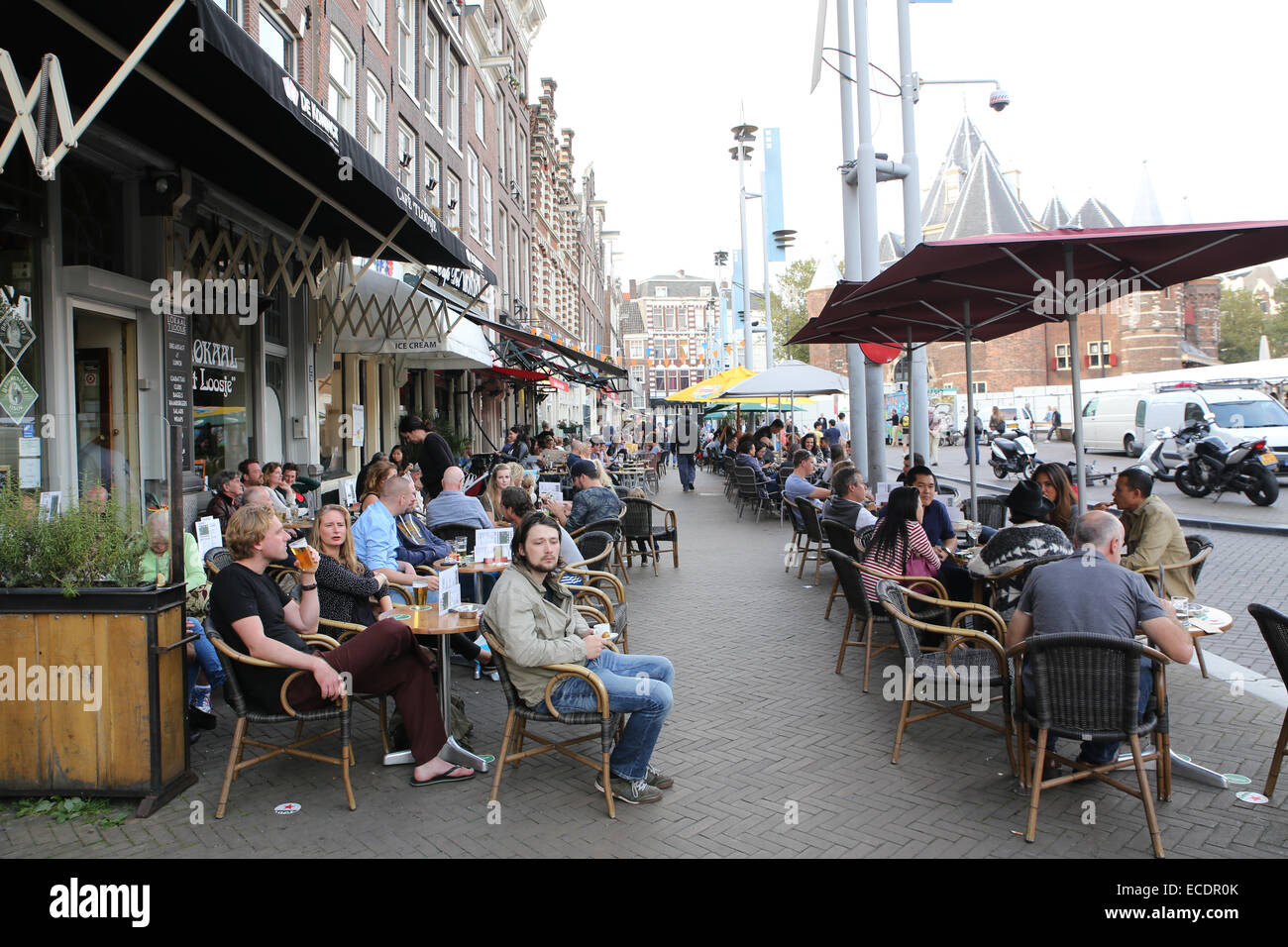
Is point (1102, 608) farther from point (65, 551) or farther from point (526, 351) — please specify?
point (526, 351)

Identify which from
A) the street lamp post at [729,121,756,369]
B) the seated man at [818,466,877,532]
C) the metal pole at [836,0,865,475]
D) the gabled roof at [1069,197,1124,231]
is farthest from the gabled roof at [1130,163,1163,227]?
the seated man at [818,466,877,532]

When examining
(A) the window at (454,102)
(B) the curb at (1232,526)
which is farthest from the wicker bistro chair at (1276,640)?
(A) the window at (454,102)

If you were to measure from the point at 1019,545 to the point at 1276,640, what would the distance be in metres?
1.54

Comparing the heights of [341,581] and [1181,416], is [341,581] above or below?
below

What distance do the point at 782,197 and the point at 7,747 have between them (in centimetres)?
2486

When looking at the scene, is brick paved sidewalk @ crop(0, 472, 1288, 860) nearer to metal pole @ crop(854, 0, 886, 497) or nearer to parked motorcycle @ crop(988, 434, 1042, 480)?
metal pole @ crop(854, 0, 886, 497)

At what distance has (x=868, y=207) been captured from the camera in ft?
35.5

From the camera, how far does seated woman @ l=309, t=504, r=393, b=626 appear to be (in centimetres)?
479

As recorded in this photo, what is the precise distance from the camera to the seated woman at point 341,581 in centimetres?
479

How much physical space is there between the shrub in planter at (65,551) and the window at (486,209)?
2237cm

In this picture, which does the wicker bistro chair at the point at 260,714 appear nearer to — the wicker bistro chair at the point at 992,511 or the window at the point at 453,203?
the wicker bistro chair at the point at 992,511

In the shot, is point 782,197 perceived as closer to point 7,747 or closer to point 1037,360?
point 7,747

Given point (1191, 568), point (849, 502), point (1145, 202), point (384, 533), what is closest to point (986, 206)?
point (1145, 202)

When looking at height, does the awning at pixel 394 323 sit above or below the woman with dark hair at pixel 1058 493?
above
